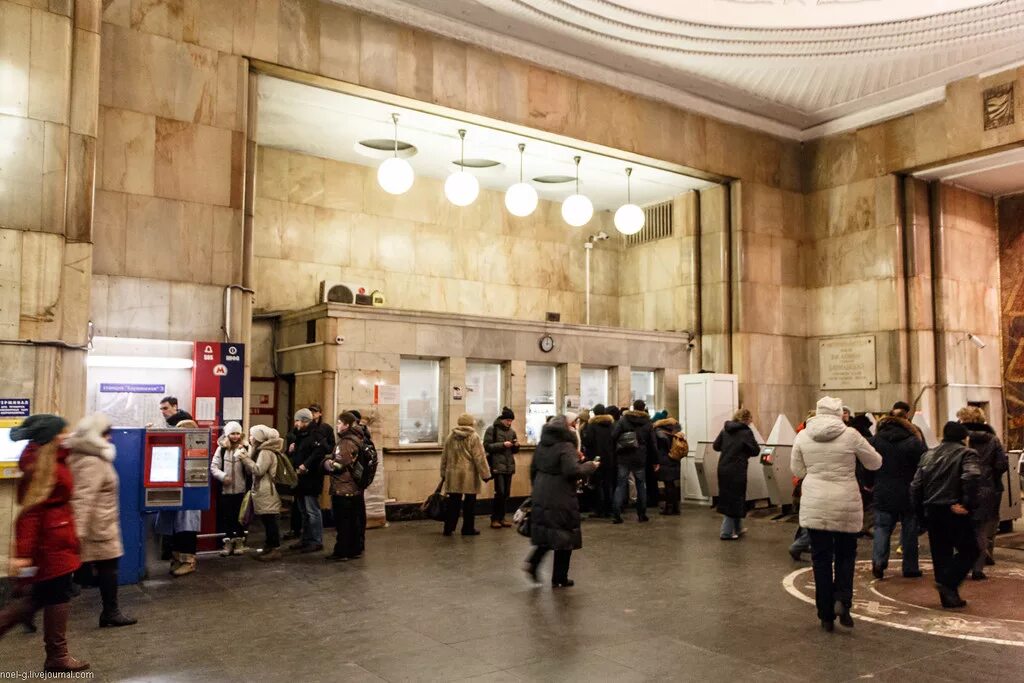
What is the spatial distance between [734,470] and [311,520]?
490 cm

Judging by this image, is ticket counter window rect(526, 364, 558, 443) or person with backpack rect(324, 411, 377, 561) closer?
person with backpack rect(324, 411, 377, 561)

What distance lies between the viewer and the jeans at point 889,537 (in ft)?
24.3

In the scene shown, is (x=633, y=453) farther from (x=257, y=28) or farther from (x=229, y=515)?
(x=257, y=28)

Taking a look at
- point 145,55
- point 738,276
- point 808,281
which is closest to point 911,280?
point 808,281

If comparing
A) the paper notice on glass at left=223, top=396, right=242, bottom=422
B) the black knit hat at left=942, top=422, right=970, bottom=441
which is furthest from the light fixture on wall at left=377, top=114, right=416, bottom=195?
the black knit hat at left=942, top=422, right=970, bottom=441

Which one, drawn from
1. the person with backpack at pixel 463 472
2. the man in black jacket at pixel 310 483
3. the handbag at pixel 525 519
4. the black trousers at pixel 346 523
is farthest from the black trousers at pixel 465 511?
the handbag at pixel 525 519

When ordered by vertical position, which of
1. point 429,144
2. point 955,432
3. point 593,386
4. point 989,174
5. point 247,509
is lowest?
point 247,509

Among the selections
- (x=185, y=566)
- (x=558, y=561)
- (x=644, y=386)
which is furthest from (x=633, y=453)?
(x=185, y=566)

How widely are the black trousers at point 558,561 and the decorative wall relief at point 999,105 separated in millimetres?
10005

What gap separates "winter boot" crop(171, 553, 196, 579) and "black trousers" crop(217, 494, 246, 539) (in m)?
0.89

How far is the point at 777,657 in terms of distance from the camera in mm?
5098

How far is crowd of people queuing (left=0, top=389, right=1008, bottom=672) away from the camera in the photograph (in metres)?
4.65

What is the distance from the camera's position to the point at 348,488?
27.2 feet

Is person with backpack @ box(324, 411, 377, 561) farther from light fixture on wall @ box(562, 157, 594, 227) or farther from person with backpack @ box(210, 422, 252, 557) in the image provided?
light fixture on wall @ box(562, 157, 594, 227)
